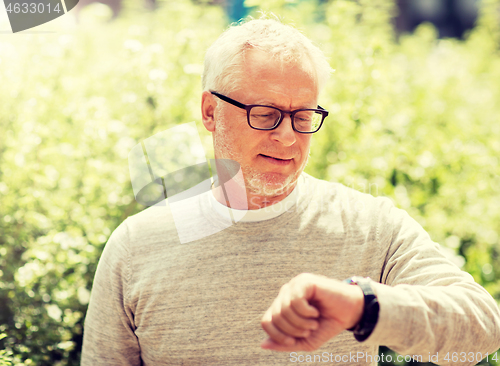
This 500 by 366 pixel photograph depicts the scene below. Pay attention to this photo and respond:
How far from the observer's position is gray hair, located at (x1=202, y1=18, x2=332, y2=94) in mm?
1593

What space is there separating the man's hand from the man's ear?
1043mm

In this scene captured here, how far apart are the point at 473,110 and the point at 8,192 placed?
520 cm

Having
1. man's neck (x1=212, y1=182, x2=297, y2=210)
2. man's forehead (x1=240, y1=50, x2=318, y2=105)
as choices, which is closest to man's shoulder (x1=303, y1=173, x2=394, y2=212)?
man's neck (x1=212, y1=182, x2=297, y2=210)

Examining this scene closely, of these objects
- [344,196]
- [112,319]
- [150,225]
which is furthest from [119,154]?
[344,196]

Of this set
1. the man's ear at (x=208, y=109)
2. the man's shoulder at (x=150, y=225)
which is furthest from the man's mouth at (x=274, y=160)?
the man's shoulder at (x=150, y=225)

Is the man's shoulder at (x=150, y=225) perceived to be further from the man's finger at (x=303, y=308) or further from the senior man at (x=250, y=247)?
the man's finger at (x=303, y=308)

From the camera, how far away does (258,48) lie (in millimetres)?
1604

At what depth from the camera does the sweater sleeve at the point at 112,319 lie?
5.49ft

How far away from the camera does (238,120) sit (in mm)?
1628

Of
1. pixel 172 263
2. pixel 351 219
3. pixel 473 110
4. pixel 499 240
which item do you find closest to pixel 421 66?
pixel 473 110

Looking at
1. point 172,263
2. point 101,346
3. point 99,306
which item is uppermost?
point 172,263

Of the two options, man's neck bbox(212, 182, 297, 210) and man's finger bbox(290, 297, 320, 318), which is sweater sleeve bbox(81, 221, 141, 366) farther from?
man's finger bbox(290, 297, 320, 318)

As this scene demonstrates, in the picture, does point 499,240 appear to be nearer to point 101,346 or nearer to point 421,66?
point 101,346

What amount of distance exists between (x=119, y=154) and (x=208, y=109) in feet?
3.76
